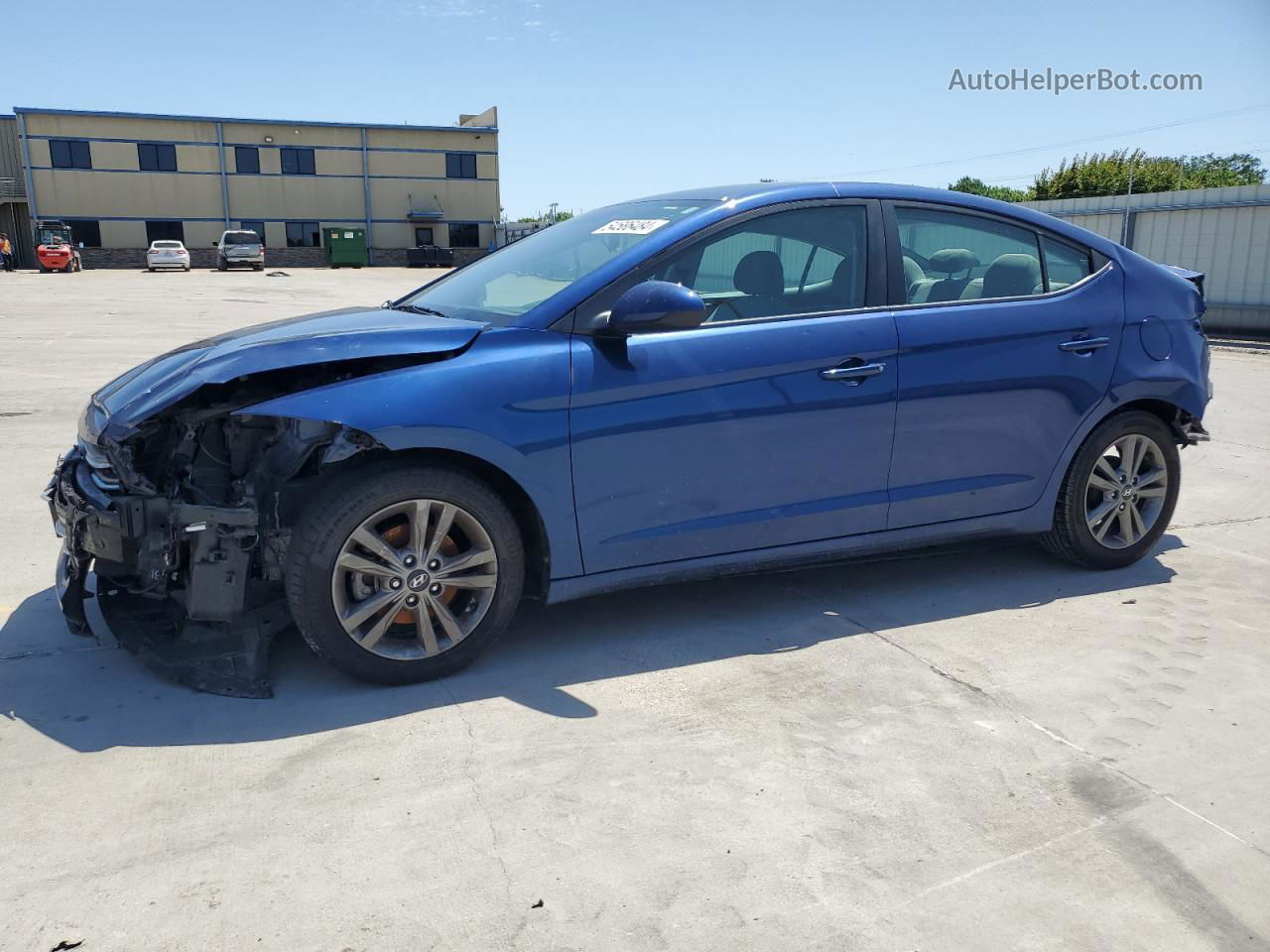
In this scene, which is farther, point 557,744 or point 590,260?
point 590,260

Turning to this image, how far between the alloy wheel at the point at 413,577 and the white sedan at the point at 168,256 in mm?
45670

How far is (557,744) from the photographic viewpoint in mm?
3156

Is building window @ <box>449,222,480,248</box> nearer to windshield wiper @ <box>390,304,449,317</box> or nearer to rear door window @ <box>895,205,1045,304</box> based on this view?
windshield wiper @ <box>390,304,449,317</box>

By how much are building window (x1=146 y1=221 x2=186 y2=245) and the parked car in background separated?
24.6 ft

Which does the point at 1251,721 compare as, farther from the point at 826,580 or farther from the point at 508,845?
the point at 508,845

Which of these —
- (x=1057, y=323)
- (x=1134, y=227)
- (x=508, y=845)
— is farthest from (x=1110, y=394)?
(x=1134, y=227)

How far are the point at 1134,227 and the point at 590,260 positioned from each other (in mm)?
19089

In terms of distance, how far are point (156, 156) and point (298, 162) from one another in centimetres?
651

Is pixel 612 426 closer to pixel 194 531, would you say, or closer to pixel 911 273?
pixel 194 531

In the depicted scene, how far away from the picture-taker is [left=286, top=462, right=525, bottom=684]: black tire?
331 cm

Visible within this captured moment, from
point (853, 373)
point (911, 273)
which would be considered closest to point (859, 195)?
point (911, 273)

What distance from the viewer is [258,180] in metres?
50.9

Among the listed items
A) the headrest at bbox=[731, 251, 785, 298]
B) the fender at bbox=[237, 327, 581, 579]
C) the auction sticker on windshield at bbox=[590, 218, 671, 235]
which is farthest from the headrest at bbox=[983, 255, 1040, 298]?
the fender at bbox=[237, 327, 581, 579]

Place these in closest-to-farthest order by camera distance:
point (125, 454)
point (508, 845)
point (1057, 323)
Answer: point (508, 845) → point (125, 454) → point (1057, 323)
